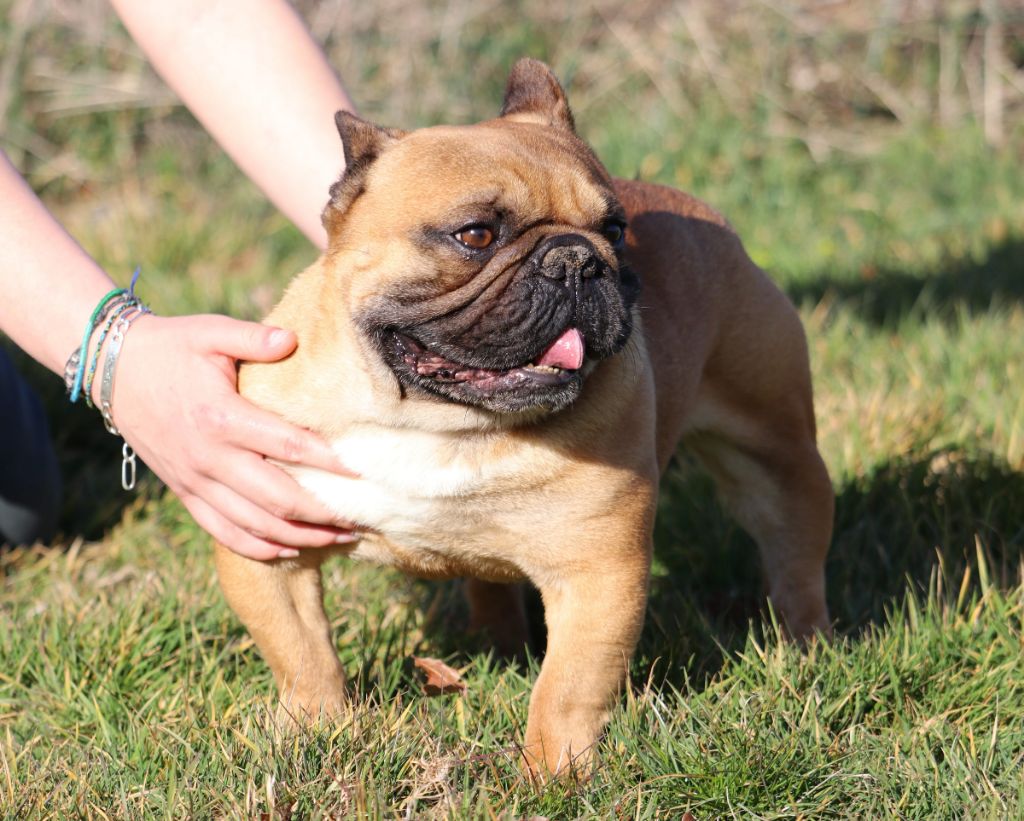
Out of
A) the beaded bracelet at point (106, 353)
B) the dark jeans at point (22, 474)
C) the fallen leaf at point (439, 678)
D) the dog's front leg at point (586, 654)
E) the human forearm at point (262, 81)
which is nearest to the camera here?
the dog's front leg at point (586, 654)

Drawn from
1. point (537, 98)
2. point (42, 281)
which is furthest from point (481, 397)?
point (42, 281)

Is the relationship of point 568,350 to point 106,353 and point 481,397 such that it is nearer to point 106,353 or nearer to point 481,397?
point 481,397

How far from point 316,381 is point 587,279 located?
0.62 metres

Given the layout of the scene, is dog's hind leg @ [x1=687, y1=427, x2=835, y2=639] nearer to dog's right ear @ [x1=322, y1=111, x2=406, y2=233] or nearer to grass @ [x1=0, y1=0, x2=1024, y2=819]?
grass @ [x1=0, y1=0, x2=1024, y2=819]

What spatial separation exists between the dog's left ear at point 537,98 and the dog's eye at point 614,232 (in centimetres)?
38

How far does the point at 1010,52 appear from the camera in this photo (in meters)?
7.85

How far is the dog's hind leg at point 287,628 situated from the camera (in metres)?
2.73

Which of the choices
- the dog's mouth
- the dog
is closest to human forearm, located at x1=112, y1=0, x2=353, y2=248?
the dog

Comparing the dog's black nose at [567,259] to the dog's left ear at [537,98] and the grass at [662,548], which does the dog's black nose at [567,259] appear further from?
the grass at [662,548]

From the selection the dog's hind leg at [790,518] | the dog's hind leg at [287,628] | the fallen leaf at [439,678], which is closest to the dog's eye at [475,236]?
the dog's hind leg at [287,628]

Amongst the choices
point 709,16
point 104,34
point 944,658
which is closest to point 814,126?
point 709,16

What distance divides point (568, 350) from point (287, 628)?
2.90 feet

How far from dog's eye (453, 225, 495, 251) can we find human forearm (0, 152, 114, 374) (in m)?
0.92

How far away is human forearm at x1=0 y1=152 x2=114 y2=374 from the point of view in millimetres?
2850
